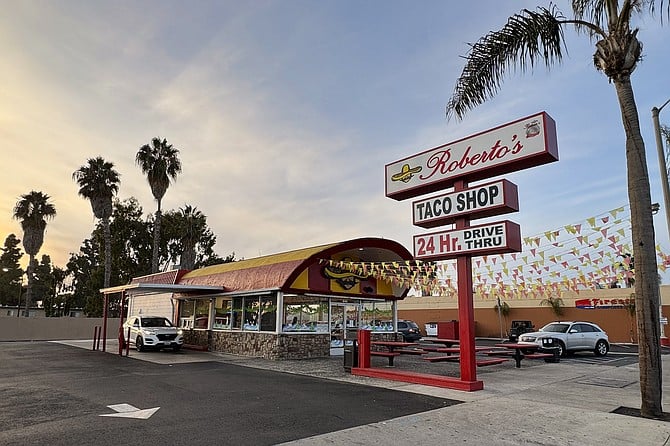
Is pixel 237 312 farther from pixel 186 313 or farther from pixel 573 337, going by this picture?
pixel 573 337

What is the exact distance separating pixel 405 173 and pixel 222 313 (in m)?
12.8

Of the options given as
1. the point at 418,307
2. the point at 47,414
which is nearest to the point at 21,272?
the point at 418,307

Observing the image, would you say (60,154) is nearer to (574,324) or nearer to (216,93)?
(216,93)

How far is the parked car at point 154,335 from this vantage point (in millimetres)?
20750

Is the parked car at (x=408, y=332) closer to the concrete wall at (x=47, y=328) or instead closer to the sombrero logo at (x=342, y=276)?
the sombrero logo at (x=342, y=276)

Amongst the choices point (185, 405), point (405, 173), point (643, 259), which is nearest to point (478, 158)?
point (405, 173)

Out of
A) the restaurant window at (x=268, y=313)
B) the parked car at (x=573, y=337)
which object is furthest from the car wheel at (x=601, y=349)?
the restaurant window at (x=268, y=313)

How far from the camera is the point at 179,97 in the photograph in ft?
50.8

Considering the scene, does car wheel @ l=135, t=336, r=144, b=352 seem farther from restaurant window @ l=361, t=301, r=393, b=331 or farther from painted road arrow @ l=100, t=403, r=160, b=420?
painted road arrow @ l=100, t=403, r=160, b=420

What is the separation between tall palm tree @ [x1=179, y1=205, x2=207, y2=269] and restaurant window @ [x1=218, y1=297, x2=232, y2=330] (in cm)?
2501

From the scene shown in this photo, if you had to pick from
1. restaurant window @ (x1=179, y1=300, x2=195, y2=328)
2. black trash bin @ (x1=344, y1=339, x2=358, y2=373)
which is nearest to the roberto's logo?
black trash bin @ (x1=344, y1=339, x2=358, y2=373)

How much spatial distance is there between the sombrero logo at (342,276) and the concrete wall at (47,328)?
21672mm

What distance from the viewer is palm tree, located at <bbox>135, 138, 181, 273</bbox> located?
112ft

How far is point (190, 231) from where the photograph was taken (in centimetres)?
4619
